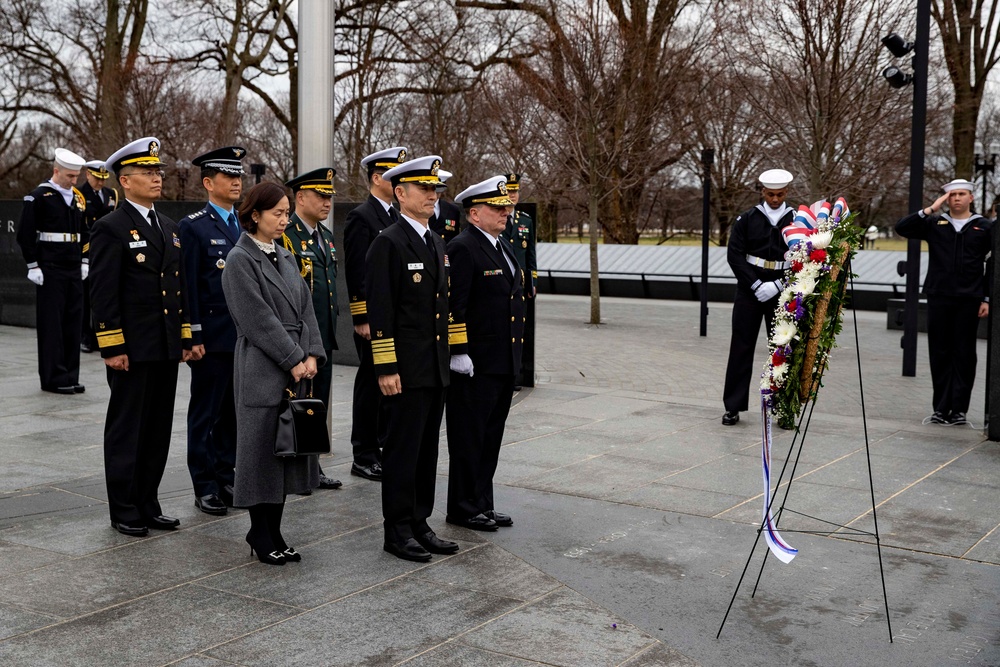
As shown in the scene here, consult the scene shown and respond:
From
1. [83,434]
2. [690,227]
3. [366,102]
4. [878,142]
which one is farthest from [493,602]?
[690,227]

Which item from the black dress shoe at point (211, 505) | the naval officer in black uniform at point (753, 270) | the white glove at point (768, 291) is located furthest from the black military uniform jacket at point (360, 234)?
the white glove at point (768, 291)

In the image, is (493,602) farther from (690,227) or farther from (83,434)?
(690,227)

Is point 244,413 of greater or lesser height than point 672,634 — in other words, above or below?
above

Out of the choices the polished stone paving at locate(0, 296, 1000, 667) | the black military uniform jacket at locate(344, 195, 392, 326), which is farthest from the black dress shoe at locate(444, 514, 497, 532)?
the black military uniform jacket at locate(344, 195, 392, 326)

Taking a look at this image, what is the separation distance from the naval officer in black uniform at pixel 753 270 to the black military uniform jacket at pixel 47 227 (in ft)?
21.5

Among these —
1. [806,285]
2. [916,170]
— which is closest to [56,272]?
[806,285]

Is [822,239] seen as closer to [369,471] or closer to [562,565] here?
[562,565]

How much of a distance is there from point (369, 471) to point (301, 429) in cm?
224

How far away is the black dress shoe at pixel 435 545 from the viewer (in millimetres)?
5945

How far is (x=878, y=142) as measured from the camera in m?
22.1

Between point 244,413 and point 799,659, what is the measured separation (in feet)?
9.37

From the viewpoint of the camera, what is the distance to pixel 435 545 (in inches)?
234

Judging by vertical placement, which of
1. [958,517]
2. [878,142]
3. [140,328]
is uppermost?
[878,142]

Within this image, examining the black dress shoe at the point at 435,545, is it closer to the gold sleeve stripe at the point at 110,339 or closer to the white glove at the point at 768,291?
the gold sleeve stripe at the point at 110,339
